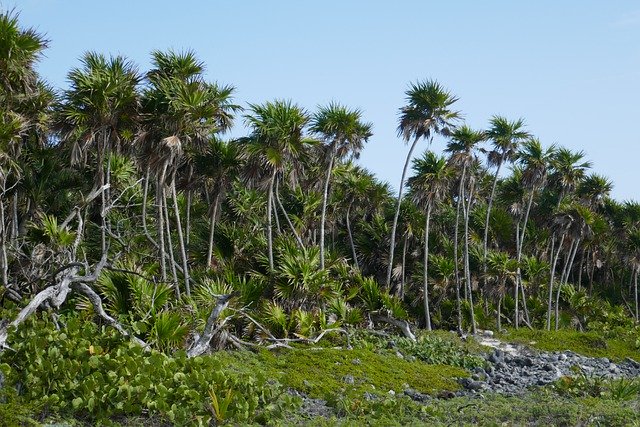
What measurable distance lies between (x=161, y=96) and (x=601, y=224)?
82.1ft

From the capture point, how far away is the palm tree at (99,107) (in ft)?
69.7

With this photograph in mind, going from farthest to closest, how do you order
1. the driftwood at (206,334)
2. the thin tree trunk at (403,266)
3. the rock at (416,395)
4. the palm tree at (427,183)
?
the thin tree trunk at (403,266) → the palm tree at (427,183) → the rock at (416,395) → the driftwood at (206,334)

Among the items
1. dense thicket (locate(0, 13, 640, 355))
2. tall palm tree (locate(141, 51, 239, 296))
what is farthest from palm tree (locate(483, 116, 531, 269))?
tall palm tree (locate(141, 51, 239, 296))

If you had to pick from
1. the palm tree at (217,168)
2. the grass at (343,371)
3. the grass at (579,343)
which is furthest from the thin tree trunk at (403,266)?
the grass at (343,371)

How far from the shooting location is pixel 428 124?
106 ft

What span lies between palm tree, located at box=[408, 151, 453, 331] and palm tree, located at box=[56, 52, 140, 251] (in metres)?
13.9

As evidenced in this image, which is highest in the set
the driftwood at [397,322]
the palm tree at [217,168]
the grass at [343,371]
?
the palm tree at [217,168]

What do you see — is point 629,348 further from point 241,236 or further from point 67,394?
point 67,394

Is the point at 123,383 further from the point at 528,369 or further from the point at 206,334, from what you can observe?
the point at 528,369

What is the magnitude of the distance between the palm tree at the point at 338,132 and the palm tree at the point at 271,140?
8.44 feet

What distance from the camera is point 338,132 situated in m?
28.5

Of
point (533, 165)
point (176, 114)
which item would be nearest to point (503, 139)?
point (533, 165)

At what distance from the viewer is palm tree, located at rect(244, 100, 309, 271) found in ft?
82.7

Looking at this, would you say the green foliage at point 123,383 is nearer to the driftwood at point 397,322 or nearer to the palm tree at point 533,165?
the driftwood at point 397,322
